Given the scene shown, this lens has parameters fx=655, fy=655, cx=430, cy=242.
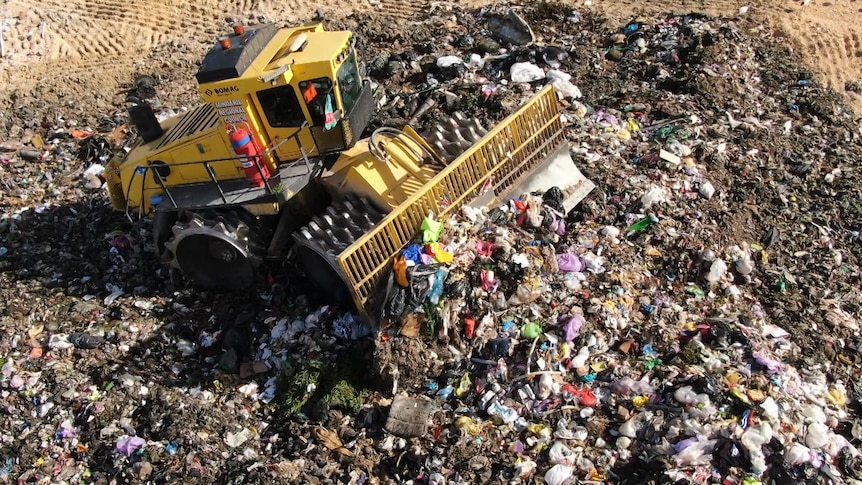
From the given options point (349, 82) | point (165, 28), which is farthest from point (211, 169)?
point (165, 28)

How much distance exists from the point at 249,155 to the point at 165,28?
6.73 m

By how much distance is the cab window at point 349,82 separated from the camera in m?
5.37

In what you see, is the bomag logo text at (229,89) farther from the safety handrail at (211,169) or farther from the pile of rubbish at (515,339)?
the pile of rubbish at (515,339)

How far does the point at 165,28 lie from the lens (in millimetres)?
10828

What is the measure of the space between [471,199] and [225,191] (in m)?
2.18

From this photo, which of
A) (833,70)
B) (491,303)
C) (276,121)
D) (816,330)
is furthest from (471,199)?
(833,70)

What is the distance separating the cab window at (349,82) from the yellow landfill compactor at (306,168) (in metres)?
0.02

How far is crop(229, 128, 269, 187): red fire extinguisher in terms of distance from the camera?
5320mm

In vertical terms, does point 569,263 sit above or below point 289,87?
below

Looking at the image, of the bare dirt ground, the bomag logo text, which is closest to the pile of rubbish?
the bomag logo text

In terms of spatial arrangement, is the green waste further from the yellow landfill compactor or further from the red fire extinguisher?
the red fire extinguisher

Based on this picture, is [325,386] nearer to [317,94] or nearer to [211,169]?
[211,169]

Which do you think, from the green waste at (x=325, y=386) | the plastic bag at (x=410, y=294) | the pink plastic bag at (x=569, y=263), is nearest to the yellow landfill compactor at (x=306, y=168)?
the plastic bag at (x=410, y=294)

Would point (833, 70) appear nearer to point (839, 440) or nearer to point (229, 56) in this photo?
point (839, 440)
